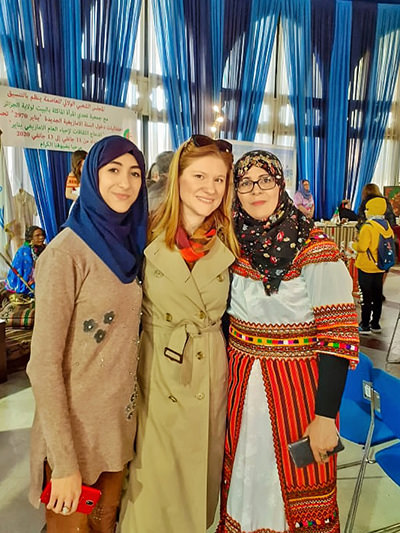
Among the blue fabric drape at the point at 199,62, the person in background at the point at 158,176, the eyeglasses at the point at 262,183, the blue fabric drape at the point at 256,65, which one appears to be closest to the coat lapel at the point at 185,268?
the eyeglasses at the point at 262,183

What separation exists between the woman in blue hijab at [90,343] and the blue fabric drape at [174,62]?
21.6 feet

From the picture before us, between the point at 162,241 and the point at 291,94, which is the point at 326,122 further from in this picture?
the point at 162,241

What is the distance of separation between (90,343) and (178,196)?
0.53 metres

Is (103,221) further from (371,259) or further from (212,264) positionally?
(371,259)

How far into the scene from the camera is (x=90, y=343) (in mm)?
1185

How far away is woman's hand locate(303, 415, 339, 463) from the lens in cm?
129

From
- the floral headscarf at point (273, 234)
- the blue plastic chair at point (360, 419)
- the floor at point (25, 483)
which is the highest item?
the floral headscarf at point (273, 234)

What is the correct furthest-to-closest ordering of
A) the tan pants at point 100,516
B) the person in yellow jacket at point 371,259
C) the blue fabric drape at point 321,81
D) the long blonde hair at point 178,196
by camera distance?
the blue fabric drape at point 321,81, the person in yellow jacket at point 371,259, the long blonde hair at point 178,196, the tan pants at point 100,516

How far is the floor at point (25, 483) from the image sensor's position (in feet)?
6.50

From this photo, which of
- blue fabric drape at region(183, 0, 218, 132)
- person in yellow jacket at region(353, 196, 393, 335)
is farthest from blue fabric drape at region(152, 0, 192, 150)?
person in yellow jacket at region(353, 196, 393, 335)

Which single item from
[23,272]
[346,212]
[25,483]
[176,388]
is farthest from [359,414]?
[346,212]

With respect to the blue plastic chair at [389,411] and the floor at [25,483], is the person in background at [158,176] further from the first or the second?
the floor at [25,483]

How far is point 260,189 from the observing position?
1.33 m

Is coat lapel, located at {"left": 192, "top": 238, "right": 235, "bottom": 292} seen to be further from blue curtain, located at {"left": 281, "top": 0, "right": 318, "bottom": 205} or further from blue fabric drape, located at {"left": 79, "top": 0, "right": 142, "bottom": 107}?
blue curtain, located at {"left": 281, "top": 0, "right": 318, "bottom": 205}
